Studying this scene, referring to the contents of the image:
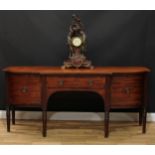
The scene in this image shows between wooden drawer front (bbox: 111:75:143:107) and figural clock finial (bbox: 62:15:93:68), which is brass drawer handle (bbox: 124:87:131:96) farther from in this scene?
figural clock finial (bbox: 62:15:93:68)

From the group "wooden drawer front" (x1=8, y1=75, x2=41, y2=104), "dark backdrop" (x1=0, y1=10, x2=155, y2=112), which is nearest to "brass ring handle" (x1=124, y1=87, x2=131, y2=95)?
"dark backdrop" (x1=0, y1=10, x2=155, y2=112)

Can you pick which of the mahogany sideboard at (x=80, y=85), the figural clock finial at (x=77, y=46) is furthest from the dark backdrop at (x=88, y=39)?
the mahogany sideboard at (x=80, y=85)

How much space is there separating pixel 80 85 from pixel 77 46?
46 centimetres

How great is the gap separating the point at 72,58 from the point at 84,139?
2.68 feet

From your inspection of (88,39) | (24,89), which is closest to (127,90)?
(88,39)

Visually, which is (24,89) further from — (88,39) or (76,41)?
(88,39)

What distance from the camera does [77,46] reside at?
109 inches

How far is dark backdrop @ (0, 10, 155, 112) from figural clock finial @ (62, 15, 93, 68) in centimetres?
31

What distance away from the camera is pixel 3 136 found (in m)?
2.64

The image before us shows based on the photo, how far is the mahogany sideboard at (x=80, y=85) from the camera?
8.36 feet

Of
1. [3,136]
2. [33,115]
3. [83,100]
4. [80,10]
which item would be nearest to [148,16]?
[80,10]

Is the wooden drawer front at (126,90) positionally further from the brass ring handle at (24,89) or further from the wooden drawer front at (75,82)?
the brass ring handle at (24,89)

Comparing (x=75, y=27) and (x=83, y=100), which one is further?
(x=83, y=100)

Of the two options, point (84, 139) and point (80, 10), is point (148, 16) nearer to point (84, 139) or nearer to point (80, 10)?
point (80, 10)
